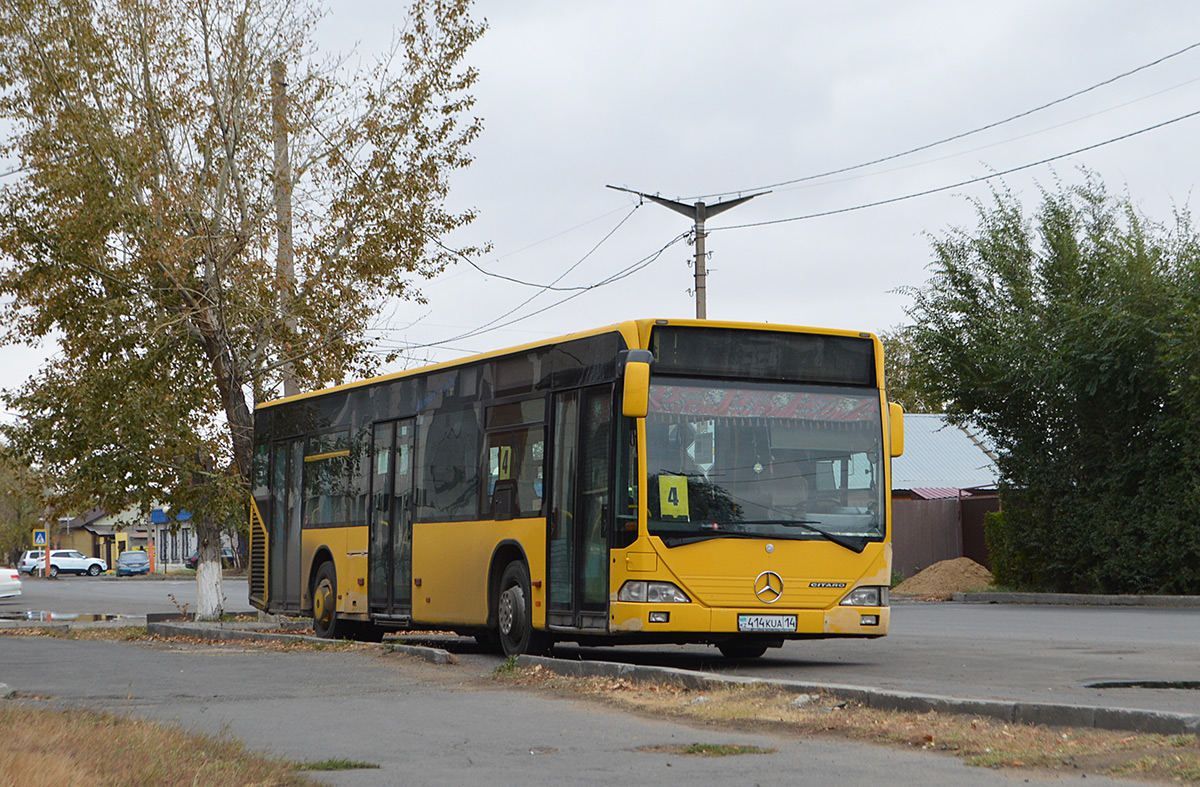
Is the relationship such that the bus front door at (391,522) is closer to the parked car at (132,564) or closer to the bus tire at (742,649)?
the bus tire at (742,649)

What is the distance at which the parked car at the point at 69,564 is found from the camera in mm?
85000

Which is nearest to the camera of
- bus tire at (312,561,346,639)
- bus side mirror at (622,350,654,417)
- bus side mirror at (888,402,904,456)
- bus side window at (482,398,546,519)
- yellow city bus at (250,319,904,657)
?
bus side mirror at (622,350,654,417)

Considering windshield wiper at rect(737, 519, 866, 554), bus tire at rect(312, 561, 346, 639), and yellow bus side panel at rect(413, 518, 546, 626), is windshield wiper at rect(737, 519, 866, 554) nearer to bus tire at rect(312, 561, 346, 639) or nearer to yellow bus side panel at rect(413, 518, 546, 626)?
yellow bus side panel at rect(413, 518, 546, 626)

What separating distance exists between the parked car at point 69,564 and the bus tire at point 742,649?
250 feet

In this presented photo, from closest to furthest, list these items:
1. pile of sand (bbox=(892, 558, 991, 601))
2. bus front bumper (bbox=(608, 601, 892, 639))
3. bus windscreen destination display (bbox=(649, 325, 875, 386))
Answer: bus front bumper (bbox=(608, 601, 892, 639)) < bus windscreen destination display (bbox=(649, 325, 875, 386)) < pile of sand (bbox=(892, 558, 991, 601))

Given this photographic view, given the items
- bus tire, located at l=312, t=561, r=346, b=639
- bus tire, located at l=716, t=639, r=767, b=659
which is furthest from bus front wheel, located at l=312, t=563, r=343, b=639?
bus tire, located at l=716, t=639, r=767, b=659

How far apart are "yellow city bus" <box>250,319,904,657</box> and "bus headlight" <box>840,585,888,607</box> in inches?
0.5

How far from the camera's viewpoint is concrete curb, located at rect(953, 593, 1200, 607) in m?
26.9

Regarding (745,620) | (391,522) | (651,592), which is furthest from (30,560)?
(745,620)

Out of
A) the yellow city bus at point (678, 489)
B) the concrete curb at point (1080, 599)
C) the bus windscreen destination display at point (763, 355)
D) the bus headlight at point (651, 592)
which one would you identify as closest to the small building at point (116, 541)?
the concrete curb at point (1080, 599)

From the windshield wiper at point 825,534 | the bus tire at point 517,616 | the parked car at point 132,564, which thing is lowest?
the bus tire at point 517,616

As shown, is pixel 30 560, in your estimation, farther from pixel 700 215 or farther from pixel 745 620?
pixel 745 620

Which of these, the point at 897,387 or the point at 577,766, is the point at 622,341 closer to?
the point at 577,766

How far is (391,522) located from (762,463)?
226 inches
